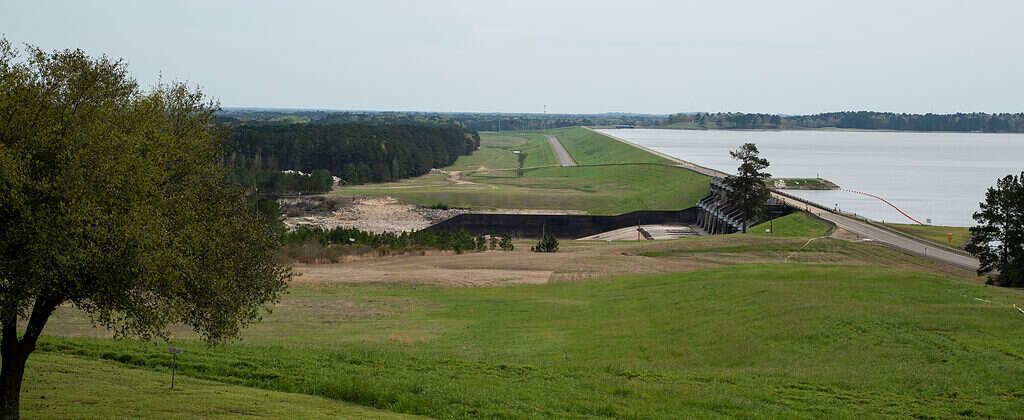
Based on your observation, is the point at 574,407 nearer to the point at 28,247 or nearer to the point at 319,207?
the point at 28,247

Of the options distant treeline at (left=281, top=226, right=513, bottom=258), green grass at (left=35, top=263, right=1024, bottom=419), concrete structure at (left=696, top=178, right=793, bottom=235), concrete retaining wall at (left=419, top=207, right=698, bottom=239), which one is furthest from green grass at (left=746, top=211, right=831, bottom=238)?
green grass at (left=35, top=263, right=1024, bottom=419)

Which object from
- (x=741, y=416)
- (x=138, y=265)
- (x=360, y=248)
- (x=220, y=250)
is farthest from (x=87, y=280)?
(x=360, y=248)

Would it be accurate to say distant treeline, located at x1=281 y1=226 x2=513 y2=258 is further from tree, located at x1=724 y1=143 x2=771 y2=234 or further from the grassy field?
the grassy field

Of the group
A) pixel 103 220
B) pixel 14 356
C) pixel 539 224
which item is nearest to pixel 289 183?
pixel 539 224

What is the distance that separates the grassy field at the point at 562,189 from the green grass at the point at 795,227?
95.0ft

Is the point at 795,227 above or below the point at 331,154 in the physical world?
below

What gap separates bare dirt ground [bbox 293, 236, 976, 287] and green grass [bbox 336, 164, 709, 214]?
49.2m

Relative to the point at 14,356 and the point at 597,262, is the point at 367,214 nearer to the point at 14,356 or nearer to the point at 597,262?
the point at 597,262

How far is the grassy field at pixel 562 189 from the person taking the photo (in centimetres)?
11371

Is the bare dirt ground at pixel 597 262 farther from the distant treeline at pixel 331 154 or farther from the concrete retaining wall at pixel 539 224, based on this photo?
the distant treeline at pixel 331 154

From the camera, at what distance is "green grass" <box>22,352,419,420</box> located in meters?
16.1

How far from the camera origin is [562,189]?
13325 centimetres

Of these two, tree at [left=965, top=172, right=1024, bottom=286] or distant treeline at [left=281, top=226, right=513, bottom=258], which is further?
distant treeline at [left=281, top=226, right=513, bottom=258]

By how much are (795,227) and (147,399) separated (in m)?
69.1
